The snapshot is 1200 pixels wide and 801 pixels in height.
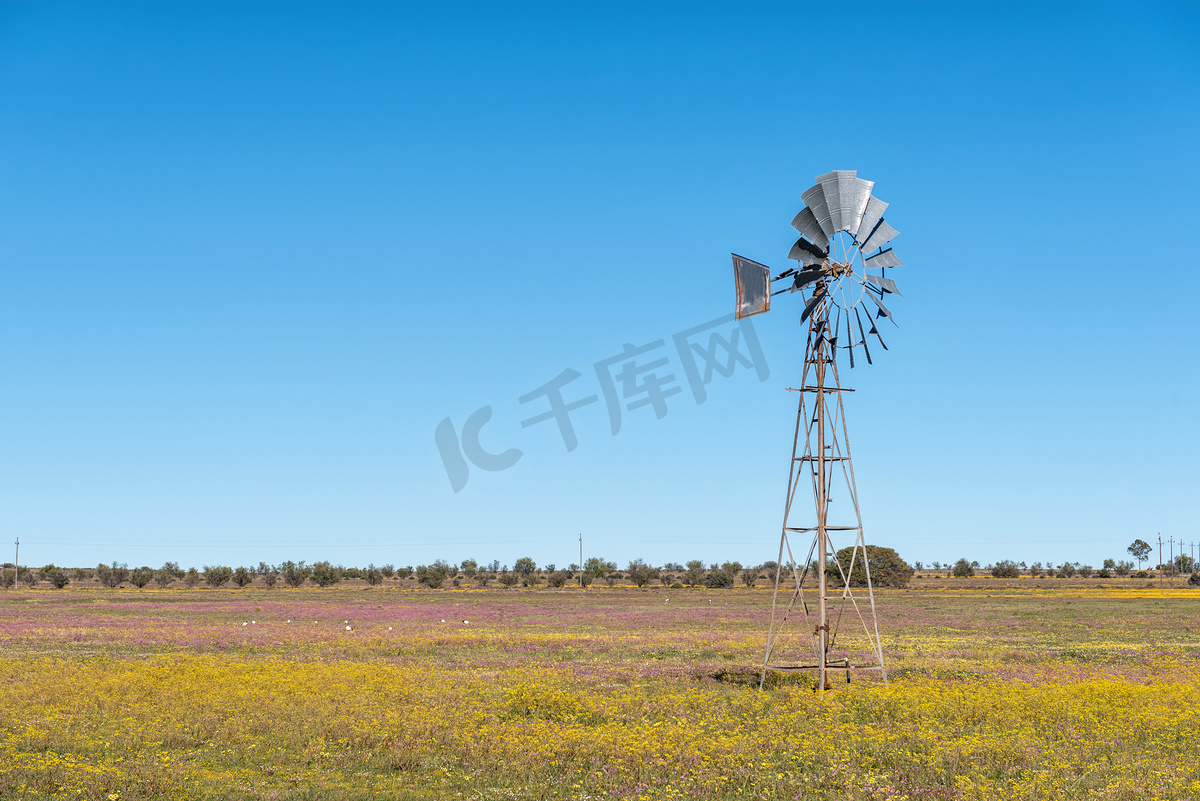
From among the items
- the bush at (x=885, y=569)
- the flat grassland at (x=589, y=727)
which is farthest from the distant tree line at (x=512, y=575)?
the flat grassland at (x=589, y=727)

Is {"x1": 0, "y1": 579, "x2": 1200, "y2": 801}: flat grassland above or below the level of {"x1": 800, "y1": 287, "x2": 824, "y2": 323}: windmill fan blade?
below

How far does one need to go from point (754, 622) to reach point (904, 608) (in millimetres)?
19824

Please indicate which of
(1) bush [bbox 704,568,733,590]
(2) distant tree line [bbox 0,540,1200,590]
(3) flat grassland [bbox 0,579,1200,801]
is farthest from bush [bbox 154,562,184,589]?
(3) flat grassland [bbox 0,579,1200,801]

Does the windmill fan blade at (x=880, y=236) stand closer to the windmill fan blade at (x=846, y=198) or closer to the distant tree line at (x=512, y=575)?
the windmill fan blade at (x=846, y=198)

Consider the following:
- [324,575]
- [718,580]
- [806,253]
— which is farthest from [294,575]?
[806,253]

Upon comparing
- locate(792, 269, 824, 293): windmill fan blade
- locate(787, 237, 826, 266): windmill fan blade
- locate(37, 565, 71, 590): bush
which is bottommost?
locate(37, 565, 71, 590): bush

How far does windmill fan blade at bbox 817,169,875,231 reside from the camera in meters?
23.9

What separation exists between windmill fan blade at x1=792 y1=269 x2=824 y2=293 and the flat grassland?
400 inches

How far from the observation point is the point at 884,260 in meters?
24.7

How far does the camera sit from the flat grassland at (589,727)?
1414 cm

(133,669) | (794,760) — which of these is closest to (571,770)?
(794,760)

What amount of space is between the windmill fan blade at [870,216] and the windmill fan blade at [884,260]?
671 mm

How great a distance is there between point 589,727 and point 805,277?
1246cm

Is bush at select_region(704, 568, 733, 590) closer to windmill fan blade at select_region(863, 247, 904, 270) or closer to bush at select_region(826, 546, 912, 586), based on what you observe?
bush at select_region(826, 546, 912, 586)
